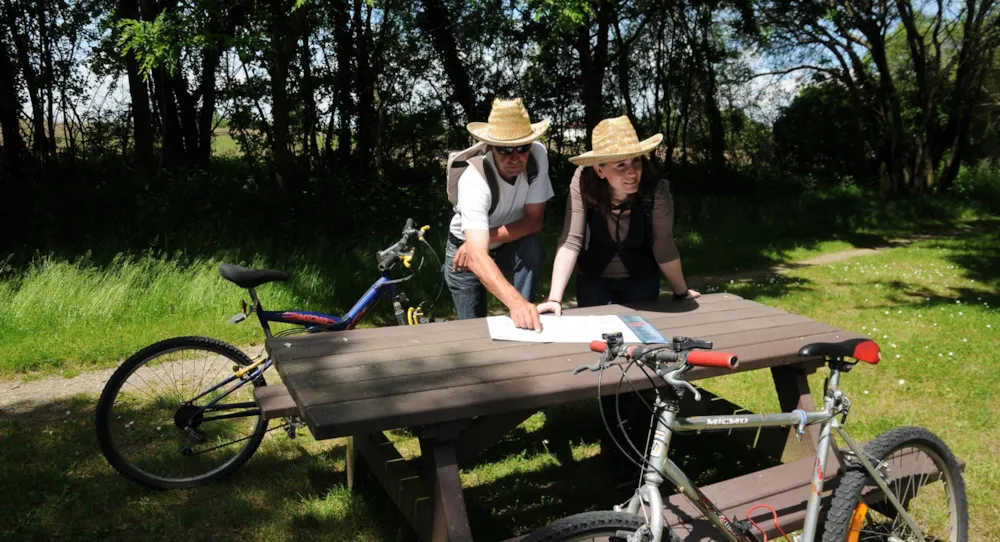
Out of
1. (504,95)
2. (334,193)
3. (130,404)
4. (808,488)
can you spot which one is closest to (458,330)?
(808,488)

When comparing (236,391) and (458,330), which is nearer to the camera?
(458,330)

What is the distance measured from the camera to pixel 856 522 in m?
2.77

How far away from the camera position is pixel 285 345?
3.10 metres

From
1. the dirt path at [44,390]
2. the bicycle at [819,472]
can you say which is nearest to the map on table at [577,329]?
the bicycle at [819,472]

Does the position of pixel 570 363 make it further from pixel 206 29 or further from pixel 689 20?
pixel 689 20

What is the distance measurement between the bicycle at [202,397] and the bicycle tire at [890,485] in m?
2.43

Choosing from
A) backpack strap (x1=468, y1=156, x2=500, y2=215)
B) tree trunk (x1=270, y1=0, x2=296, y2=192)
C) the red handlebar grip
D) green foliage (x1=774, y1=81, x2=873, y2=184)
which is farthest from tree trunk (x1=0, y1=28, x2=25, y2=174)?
green foliage (x1=774, y1=81, x2=873, y2=184)

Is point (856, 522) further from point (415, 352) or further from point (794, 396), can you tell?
point (415, 352)

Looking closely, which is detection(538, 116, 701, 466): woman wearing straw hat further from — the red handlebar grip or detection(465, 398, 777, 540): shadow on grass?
the red handlebar grip

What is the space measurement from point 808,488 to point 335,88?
391 inches

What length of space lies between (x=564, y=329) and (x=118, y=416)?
2.47 metres

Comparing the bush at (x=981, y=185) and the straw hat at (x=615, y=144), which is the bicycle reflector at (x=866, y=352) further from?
the bush at (x=981, y=185)

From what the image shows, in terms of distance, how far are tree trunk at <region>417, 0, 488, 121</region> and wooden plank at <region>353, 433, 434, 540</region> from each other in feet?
30.0

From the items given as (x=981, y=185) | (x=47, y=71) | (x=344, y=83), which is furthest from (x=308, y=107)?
(x=981, y=185)
